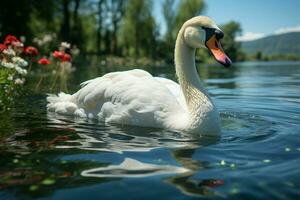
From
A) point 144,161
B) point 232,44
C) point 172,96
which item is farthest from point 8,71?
point 232,44

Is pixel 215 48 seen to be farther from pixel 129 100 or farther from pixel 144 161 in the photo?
pixel 144 161

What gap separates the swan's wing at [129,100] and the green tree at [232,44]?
106129mm

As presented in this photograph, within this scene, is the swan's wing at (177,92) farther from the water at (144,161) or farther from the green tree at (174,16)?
the green tree at (174,16)

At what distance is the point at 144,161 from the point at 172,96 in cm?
265

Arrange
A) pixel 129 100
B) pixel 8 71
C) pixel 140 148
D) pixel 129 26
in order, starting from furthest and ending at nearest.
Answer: pixel 129 26, pixel 8 71, pixel 129 100, pixel 140 148

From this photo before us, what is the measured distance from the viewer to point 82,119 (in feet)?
28.6

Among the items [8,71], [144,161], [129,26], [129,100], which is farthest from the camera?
[129,26]

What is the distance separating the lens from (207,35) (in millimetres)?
6902

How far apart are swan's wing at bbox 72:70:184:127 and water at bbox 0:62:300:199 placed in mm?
222

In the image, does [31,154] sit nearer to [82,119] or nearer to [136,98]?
[136,98]

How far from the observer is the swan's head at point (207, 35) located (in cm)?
676

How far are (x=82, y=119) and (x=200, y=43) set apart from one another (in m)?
2.91

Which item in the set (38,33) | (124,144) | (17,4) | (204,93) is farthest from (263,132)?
(38,33)

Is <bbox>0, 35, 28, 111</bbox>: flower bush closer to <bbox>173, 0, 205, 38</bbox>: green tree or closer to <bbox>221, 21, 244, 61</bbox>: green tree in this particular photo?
<bbox>173, 0, 205, 38</bbox>: green tree
